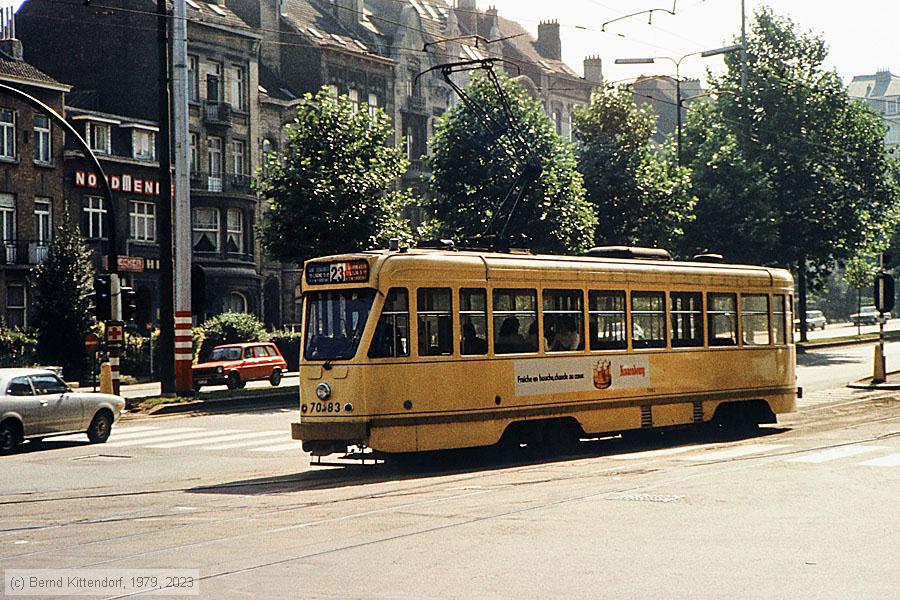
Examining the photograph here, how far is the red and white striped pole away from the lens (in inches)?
1280

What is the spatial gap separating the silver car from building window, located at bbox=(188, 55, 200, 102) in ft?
119

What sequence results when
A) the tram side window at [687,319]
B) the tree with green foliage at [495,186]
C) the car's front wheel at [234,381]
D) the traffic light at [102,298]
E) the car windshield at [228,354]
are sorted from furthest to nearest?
1. the car windshield at [228,354]
2. the car's front wheel at [234,381]
3. the tree with green foliage at [495,186]
4. the traffic light at [102,298]
5. the tram side window at [687,319]

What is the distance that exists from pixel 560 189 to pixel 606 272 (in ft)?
69.3

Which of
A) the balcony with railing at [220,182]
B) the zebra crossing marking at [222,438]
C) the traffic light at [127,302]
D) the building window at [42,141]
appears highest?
the building window at [42,141]

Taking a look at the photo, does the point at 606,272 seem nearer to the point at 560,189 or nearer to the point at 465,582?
the point at 465,582

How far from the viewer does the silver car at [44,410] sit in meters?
21.5

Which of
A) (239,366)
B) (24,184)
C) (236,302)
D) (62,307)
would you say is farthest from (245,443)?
(236,302)

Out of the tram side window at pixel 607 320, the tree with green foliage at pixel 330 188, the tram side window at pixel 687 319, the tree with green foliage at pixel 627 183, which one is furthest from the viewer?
the tree with green foliage at pixel 627 183

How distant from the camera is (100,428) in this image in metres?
23.2

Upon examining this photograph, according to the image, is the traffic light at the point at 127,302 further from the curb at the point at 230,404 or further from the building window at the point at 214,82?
the building window at the point at 214,82

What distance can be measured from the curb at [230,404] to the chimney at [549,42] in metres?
60.6

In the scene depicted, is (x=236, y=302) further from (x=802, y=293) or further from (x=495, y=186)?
(x=802, y=293)

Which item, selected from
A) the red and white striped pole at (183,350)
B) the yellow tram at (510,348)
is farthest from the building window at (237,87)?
the yellow tram at (510,348)

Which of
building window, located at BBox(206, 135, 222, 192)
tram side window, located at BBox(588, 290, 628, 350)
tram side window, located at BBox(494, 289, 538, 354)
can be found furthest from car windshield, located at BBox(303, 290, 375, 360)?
building window, located at BBox(206, 135, 222, 192)
